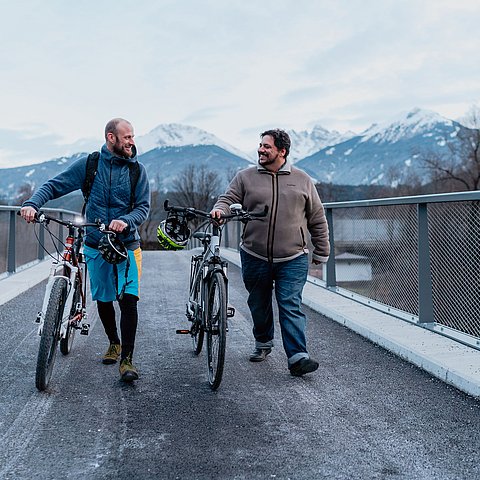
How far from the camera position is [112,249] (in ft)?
15.7

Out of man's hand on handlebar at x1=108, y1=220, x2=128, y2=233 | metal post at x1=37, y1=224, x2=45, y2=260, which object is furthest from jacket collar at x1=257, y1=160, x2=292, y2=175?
metal post at x1=37, y1=224, x2=45, y2=260

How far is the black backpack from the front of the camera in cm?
496

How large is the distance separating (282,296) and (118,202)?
56.3 inches

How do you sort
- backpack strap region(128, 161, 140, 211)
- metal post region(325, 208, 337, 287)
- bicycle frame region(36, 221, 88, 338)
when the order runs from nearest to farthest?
bicycle frame region(36, 221, 88, 338) < backpack strap region(128, 161, 140, 211) < metal post region(325, 208, 337, 287)

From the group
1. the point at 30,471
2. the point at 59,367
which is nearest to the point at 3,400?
the point at 59,367

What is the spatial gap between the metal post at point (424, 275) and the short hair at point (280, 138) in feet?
5.63

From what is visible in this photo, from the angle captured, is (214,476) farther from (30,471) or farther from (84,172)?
(84,172)

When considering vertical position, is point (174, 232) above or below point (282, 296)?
above

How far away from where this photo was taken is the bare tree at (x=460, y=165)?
199ft

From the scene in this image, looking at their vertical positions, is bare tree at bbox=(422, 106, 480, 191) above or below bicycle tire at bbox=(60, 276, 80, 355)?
above

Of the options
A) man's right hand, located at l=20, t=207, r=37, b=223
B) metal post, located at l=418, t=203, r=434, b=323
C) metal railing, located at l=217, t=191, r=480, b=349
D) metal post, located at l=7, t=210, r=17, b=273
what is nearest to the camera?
man's right hand, located at l=20, t=207, r=37, b=223

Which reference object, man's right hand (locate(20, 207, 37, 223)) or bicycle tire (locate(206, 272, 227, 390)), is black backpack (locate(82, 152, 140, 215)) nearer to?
man's right hand (locate(20, 207, 37, 223))

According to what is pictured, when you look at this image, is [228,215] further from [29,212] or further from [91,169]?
[29,212]

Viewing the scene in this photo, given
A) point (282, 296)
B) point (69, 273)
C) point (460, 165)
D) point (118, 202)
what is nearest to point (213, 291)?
point (282, 296)
